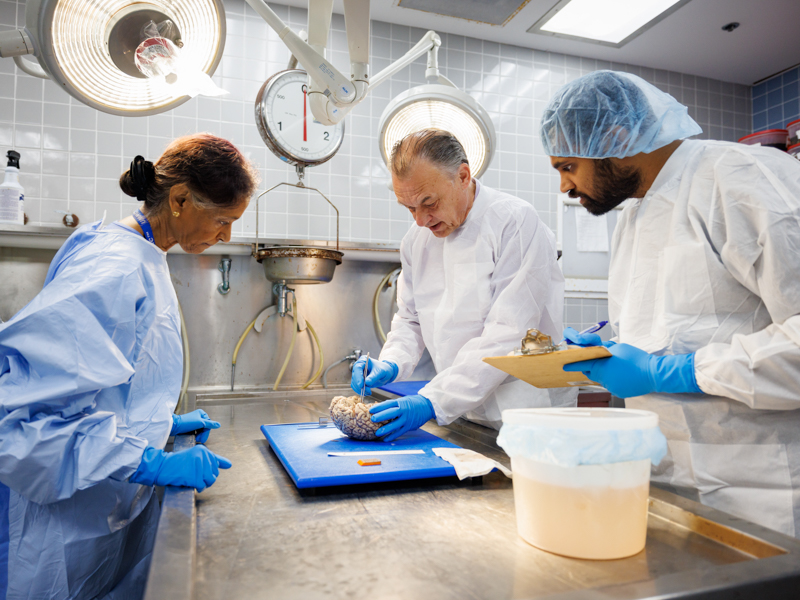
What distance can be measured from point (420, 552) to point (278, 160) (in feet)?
8.59

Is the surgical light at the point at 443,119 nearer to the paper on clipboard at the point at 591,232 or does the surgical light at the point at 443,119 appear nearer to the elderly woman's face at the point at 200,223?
the elderly woman's face at the point at 200,223

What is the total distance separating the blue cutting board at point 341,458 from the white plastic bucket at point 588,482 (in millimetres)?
358

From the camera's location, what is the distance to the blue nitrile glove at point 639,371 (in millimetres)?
1100

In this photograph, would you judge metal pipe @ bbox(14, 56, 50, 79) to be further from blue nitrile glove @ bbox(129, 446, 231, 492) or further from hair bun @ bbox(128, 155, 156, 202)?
blue nitrile glove @ bbox(129, 446, 231, 492)

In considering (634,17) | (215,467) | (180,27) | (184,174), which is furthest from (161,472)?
(634,17)

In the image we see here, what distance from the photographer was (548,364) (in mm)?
1099

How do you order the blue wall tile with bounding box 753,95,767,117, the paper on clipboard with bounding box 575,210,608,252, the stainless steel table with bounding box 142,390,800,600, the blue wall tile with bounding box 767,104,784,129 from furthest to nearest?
the blue wall tile with bounding box 753,95,767,117
the blue wall tile with bounding box 767,104,784,129
the paper on clipboard with bounding box 575,210,608,252
the stainless steel table with bounding box 142,390,800,600

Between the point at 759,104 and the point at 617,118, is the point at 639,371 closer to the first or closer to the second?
the point at 617,118

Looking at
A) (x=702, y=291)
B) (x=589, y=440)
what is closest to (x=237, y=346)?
(x=702, y=291)

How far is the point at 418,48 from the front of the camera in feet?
6.17

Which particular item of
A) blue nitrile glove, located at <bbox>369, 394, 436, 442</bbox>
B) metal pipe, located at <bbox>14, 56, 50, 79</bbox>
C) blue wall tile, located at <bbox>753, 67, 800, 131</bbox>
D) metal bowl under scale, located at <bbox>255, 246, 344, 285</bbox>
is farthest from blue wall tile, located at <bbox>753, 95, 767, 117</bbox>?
metal pipe, located at <bbox>14, 56, 50, 79</bbox>

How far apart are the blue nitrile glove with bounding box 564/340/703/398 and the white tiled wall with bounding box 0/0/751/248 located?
214 cm

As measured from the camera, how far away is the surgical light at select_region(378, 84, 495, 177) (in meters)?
1.77

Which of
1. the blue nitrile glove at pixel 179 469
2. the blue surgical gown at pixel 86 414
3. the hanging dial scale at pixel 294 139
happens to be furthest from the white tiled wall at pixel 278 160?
the blue nitrile glove at pixel 179 469
